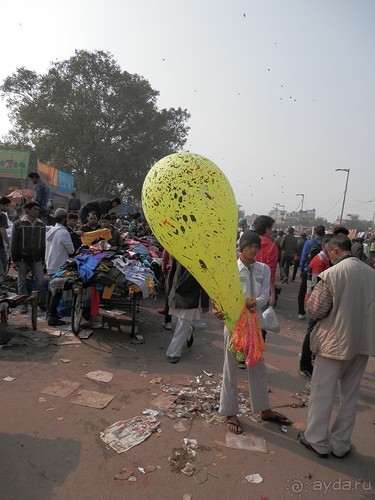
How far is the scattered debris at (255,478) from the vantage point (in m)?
2.61

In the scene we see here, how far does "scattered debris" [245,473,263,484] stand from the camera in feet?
8.57

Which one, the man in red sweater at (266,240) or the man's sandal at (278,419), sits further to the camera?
the man in red sweater at (266,240)

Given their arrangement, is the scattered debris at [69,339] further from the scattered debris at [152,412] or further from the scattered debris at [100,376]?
the scattered debris at [152,412]

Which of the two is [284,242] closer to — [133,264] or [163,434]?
[133,264]

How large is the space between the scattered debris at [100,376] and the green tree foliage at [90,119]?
24.9m

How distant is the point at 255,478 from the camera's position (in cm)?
264

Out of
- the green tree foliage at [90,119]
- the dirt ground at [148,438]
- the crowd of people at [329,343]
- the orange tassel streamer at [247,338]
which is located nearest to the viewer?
the dirt ground at [148,438]

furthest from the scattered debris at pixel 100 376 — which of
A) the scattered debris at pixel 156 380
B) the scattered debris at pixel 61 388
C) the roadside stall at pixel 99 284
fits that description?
the roadside stall at pixel 99 284

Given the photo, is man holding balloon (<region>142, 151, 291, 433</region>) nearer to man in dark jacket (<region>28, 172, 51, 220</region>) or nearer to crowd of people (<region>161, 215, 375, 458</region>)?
crowd of people (<region>161, 215, 375, 458</region>)

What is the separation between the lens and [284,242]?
11578mm

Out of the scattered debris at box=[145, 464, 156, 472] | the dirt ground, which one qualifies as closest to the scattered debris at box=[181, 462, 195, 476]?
the dirt ground

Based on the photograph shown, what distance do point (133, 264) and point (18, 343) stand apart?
6.36 ft

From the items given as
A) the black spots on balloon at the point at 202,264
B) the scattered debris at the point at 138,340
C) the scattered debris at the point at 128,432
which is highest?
the black spots on balloon at the point at 202,264

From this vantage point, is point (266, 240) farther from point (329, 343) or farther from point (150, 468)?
point (150, 468)
